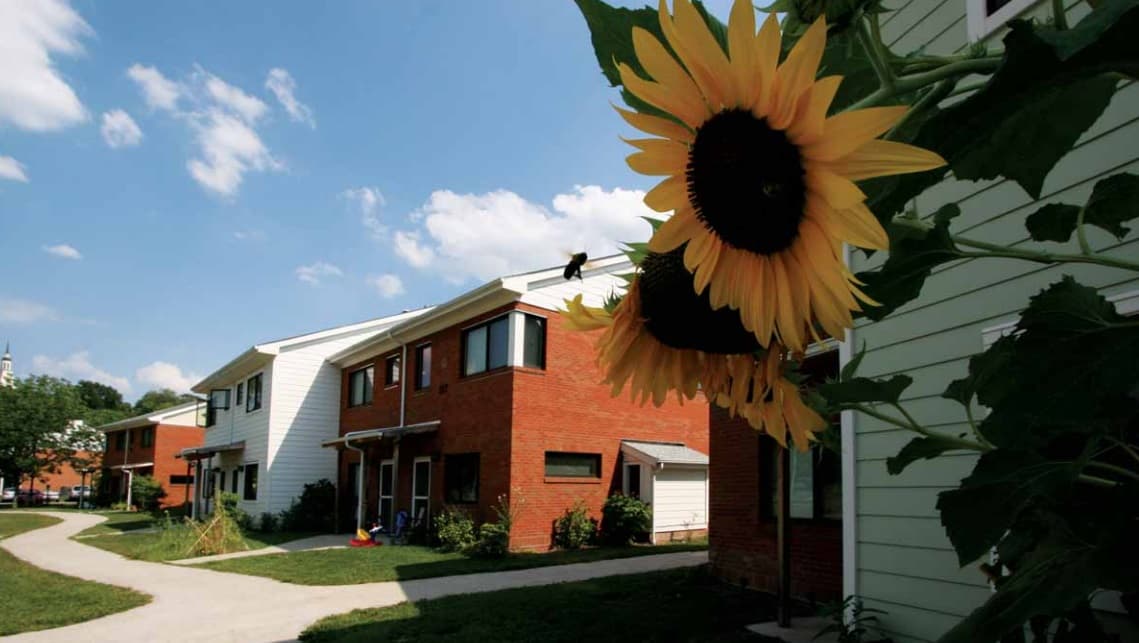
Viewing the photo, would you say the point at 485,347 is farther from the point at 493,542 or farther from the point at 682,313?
the point at 682,313

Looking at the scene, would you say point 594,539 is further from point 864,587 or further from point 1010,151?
point 1010,151

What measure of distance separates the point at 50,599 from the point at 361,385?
537 inches

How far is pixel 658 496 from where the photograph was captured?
17641mm

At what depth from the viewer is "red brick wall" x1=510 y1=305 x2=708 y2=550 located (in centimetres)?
1623

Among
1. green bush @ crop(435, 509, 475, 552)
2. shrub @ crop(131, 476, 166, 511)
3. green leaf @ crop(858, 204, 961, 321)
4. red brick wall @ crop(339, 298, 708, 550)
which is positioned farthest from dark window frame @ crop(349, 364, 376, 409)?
green leaf @ crop(858, 204, 961, 321)

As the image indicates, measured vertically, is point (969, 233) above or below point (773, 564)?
above

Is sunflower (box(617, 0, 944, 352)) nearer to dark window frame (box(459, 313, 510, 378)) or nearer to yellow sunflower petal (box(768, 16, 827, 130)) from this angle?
yellow sunflower petal (box(768, 16, 827, 130))

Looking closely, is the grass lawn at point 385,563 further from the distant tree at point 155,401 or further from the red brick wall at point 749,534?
the distant tree at point 155,401

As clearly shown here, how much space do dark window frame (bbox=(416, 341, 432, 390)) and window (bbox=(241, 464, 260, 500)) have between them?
8943 millimetres

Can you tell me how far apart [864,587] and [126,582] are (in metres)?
12.5

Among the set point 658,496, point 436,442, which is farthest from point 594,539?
point 436,442

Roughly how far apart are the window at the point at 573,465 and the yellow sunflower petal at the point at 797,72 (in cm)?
1653

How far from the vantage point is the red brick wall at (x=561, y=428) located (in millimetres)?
16234

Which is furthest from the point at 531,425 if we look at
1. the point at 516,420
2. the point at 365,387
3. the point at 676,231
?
the point at 676,231
